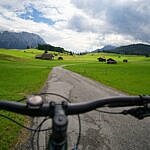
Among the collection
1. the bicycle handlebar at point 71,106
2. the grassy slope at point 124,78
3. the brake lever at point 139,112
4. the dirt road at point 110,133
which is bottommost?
the grassy slope at point 124,78

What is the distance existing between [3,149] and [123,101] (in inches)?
206

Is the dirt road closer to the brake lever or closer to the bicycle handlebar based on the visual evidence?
the brake lever

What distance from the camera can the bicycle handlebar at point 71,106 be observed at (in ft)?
7.09

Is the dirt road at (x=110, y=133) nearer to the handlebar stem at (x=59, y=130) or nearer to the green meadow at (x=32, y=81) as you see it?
the green meadow at (x=32, y=81)

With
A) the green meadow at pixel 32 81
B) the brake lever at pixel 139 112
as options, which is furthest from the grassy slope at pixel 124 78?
the brake lever at pixel 139 112

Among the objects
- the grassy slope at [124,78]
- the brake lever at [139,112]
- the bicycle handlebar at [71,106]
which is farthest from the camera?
the grassy slope at [124,78]

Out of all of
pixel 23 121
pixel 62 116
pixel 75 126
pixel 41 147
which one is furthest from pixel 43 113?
pixel 23 121

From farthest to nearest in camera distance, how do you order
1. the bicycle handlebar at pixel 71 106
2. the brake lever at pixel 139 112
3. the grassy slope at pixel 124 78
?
the grassy slope at pixel 124 78 < the brake lever at pixel 139 112 < the bicycle handlebar at pixel 71 106

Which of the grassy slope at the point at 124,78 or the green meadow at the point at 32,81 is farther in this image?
the grassy slope at the point at 124,78

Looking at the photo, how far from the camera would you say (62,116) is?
194cm

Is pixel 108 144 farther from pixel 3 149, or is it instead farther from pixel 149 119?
pixel 149 119

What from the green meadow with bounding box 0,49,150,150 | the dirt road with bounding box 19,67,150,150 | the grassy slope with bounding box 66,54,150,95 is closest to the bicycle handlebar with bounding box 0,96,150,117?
the dirt road with bounding box 19,67,150,150

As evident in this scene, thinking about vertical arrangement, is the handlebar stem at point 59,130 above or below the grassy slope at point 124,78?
above

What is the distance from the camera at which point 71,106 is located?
2242 mm
